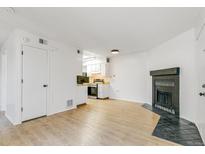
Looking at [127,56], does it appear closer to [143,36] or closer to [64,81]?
[143,36]

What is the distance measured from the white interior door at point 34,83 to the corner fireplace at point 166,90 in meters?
3.86

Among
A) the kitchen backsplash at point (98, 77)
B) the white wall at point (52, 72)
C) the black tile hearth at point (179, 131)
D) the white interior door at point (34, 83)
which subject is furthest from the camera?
the kitchen backsplash at point (98, 77)

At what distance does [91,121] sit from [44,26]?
8.73ft

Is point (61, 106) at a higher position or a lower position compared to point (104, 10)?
lower

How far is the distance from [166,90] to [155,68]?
106 centimetres

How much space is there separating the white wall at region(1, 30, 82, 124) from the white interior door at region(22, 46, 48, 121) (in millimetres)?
127

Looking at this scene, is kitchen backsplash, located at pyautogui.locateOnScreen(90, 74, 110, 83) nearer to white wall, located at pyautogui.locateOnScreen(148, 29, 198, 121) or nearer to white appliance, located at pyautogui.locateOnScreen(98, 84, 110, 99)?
white appliance, located at pyautogui.locateOnScreen(98, 84, 110, 99)

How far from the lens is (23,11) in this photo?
2.25 m

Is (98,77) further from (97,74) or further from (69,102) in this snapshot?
(69,102)

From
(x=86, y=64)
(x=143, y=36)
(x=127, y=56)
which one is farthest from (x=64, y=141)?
(x=86, y=64)

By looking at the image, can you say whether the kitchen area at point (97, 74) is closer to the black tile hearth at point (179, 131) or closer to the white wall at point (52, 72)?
the white wall at point (52, 72)

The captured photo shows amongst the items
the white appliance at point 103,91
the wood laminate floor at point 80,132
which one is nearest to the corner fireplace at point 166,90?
the wood laminate floor at point 80,132

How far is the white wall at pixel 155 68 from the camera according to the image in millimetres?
3189

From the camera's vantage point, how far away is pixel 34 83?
3.37 m
